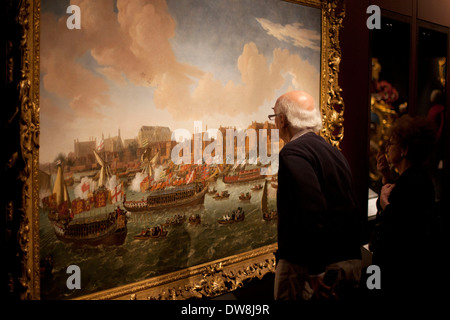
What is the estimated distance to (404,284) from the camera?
235cm

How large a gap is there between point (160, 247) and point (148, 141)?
0.62 meters

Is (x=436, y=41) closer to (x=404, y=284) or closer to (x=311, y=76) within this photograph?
(x=311, y=76)

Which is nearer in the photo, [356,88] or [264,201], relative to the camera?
[264,201]

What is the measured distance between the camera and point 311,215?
1.72 m

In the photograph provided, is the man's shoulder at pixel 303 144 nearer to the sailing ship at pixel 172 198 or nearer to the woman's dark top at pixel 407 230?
the sailing ship at pixel 172 198

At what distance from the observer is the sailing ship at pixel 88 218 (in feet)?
5.42

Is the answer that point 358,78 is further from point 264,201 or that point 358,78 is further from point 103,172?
point 103,172

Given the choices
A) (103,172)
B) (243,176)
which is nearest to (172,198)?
(103,172)

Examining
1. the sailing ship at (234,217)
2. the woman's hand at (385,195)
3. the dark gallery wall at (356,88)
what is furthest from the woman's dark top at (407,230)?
the sailing ship at (234,217)

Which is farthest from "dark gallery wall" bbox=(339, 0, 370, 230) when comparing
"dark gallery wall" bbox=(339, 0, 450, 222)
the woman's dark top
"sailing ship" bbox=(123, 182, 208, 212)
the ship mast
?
"sailing ship" bbox=(123, 182, 208, 212)

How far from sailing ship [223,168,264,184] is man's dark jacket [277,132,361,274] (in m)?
0.50

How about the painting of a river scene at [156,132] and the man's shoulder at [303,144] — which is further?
the man's shoulder at [303,144]
